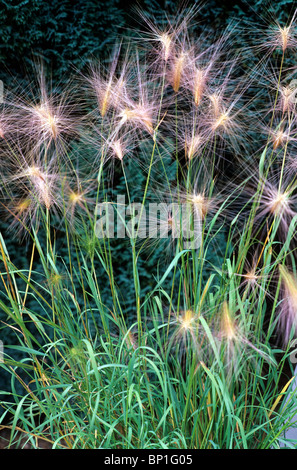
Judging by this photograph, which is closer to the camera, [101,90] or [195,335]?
[195,335]

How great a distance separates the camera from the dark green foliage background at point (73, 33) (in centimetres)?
270

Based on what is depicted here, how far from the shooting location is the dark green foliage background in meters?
2.70

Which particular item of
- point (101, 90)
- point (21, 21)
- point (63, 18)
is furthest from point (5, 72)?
point (101, 90)

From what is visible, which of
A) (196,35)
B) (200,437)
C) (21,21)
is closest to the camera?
(200,437)

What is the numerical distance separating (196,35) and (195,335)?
73.2 inches

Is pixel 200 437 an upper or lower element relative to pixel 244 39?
lower

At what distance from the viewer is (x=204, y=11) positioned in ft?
9.46

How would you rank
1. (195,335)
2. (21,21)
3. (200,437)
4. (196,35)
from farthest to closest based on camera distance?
(196,35) → (21,21) → (200,437) → (195,335)

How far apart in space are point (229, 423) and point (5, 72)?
2062mm

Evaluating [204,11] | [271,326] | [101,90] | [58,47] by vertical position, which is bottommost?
[271,326]

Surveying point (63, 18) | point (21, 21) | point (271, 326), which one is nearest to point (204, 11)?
point (63, 18)

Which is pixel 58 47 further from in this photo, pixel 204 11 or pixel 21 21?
pixel 204 11

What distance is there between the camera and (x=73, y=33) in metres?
2.78
